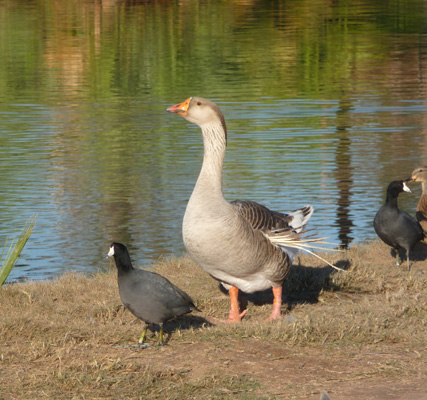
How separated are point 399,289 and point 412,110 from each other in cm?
1587

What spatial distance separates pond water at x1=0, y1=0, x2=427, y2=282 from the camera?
1448 cm

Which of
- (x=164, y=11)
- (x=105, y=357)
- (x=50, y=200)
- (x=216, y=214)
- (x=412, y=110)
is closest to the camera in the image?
(x=105, y=357)

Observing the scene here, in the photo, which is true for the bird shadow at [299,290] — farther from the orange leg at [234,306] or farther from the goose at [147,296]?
the goose at [147,296]

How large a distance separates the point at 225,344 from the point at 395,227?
3.95m

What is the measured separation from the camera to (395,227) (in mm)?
10969

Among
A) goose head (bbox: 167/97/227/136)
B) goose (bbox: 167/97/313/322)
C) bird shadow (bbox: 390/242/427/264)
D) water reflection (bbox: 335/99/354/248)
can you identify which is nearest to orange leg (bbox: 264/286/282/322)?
goose (bbox: 167/97/313/322)

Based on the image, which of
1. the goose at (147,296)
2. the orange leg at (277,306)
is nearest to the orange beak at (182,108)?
the goose at (147,296)

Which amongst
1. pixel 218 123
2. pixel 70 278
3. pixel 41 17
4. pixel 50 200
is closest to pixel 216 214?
pixel 218 123

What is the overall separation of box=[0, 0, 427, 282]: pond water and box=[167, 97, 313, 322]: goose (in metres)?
3.87

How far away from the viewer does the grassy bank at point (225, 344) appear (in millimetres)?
6969

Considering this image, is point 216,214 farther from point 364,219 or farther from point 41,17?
point 41,17

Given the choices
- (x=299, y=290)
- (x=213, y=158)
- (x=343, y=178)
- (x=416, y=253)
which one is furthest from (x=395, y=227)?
(x=343, y=178)

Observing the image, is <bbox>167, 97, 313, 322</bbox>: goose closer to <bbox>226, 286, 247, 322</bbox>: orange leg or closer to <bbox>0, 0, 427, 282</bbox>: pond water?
<bbox>226, 286, 247, 322</bbox>: orange leg

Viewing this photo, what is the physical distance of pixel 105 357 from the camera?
741 cm
